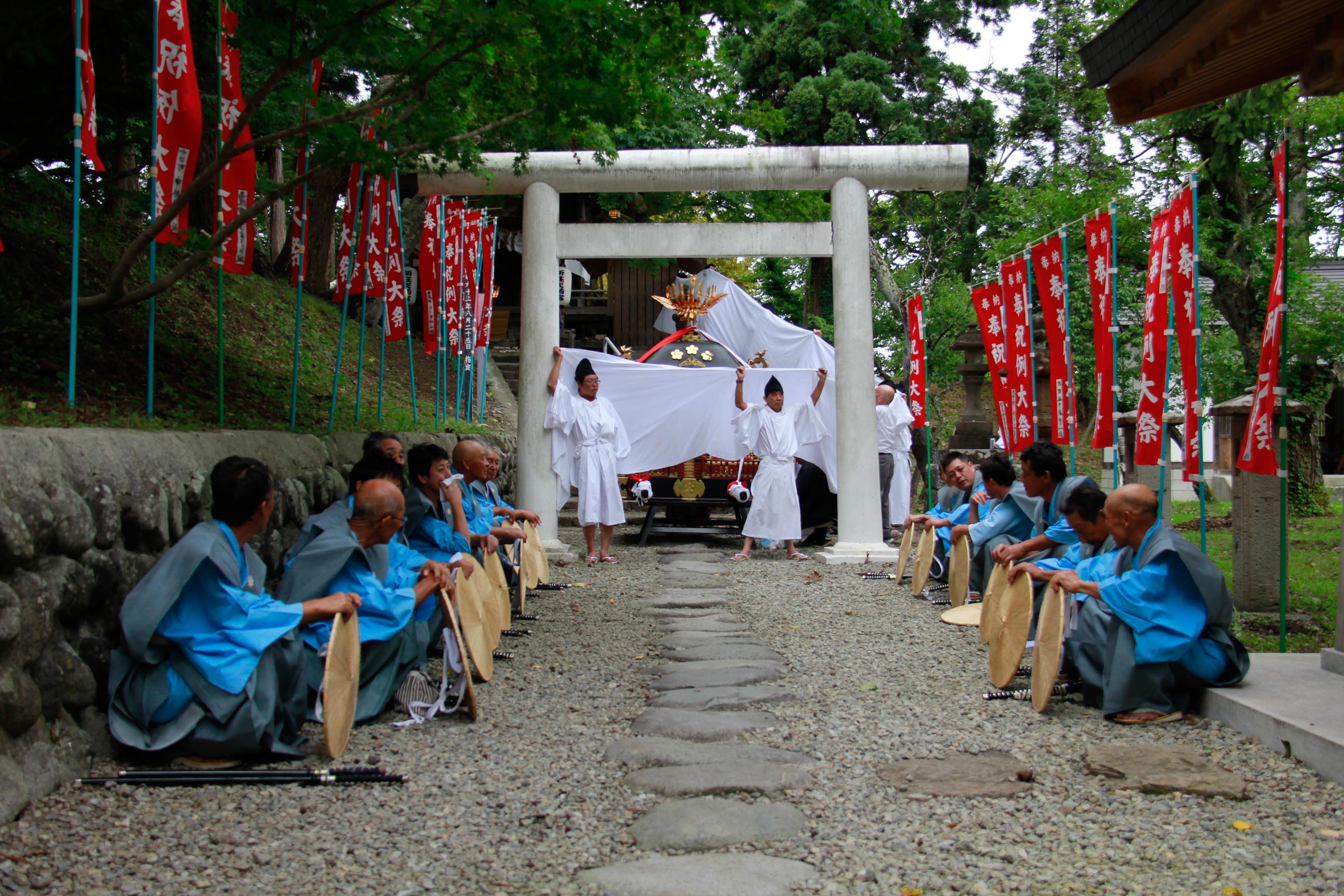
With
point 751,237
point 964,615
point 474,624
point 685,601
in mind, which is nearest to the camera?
point 474,624

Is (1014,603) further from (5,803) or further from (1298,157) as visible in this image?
(1298,157)

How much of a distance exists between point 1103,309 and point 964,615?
2175 mm

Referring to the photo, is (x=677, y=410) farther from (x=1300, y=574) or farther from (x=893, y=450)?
(x=1300, y=574)

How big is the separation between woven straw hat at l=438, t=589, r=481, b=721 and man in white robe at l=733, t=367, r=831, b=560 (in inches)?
223

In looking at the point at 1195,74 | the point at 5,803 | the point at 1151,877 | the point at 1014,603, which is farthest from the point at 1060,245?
the point at 5,803

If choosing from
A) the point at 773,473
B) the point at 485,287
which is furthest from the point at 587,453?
the point at 485,287

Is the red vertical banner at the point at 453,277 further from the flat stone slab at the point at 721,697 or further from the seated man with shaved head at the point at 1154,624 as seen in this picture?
the seated man with shaved head at the point at 1154,624

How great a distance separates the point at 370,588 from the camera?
433 cm

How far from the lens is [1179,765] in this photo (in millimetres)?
3670

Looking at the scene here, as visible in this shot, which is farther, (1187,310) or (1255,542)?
(1255,542)

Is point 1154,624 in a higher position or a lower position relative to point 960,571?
higher

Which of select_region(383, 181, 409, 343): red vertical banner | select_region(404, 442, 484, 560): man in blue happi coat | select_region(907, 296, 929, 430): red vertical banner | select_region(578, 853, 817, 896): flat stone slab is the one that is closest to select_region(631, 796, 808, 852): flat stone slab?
select_region(578, 853, 817, 896): flat stone slab

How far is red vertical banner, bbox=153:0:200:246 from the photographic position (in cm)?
543

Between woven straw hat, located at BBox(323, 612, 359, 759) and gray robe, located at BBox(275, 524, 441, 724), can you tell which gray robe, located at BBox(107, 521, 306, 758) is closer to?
woven straw hat, located at BBox(323, 612, 359, 759)
